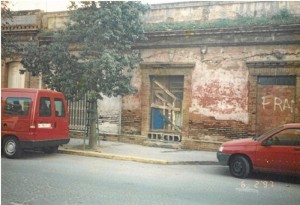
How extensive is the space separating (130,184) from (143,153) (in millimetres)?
4387

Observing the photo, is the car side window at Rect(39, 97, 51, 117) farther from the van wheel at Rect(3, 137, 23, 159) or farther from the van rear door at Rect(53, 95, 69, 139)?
the van wheel at Rect(3, 137, 23, 159)

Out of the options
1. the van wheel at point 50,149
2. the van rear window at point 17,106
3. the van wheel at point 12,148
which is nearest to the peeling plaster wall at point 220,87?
the van wheel at point 50,149

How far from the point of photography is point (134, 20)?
1233cm

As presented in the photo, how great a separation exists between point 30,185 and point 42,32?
11.0 metres

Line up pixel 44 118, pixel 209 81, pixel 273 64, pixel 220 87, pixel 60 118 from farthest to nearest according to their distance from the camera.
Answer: pixel 209 81
pixel 220 87
pixel 273 64
pixel 60 118
pixel 44 118

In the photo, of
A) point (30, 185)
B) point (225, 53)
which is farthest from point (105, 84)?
point (30, 185)

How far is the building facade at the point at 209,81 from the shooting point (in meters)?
12.0

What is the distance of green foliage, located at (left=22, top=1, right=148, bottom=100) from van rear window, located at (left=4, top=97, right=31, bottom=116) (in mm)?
1949

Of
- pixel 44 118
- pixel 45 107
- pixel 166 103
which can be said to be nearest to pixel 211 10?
pixel 166 103

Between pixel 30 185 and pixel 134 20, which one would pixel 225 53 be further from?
pixel 30 185

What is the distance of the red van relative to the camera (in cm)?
1028

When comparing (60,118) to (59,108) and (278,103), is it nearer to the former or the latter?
(59,108)

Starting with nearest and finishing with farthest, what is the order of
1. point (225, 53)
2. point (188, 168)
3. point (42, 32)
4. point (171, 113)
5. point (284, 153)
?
point (284, 153), point (188, 168), point (225, 53), point (171, 113), point (42, 32)

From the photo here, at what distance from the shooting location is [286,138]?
859 cm
